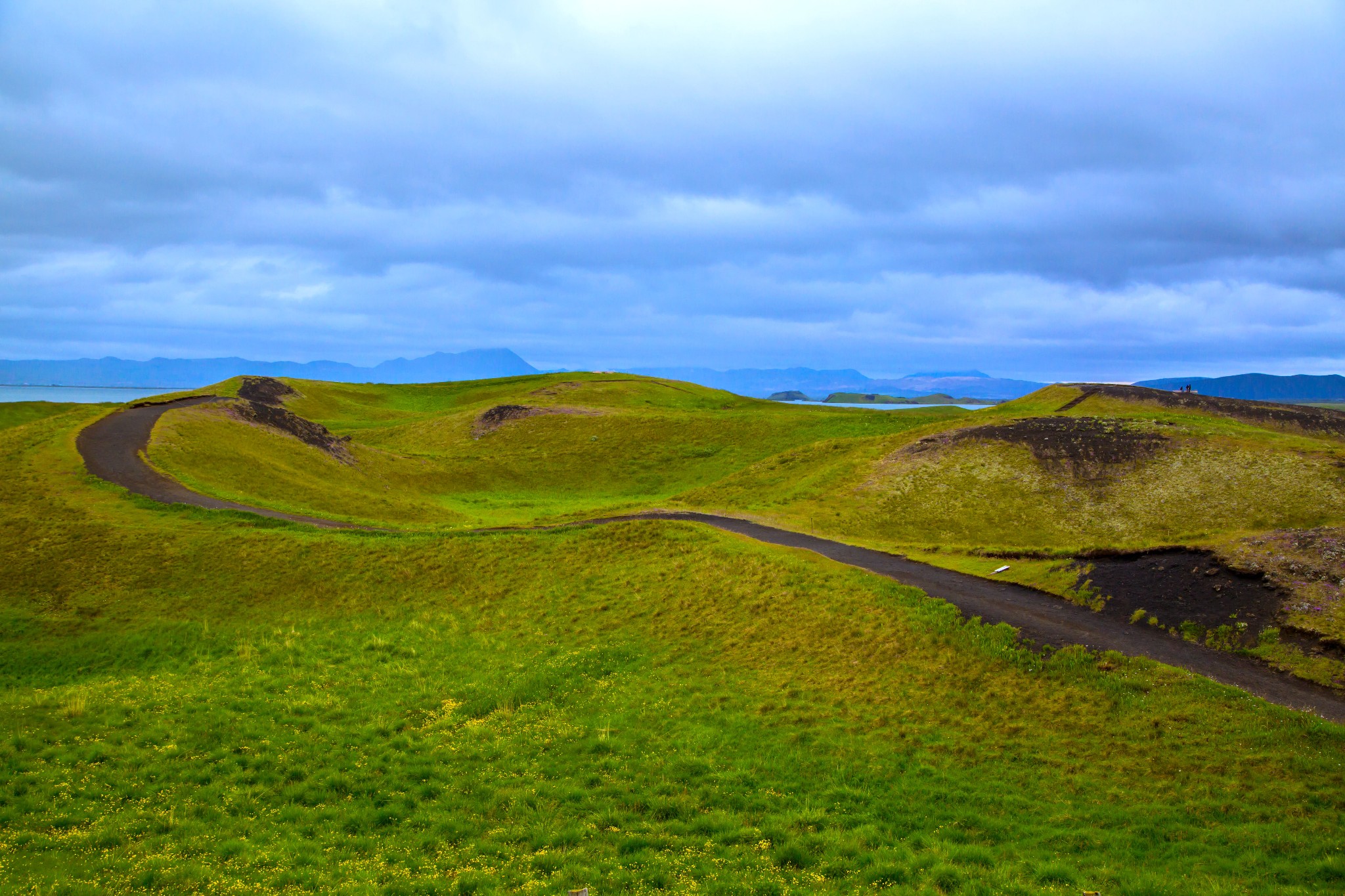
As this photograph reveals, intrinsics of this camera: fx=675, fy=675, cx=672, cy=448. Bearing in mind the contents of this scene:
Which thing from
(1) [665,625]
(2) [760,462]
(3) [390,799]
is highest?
(2) [760,462]

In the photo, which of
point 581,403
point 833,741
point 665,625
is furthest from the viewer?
point 581,403

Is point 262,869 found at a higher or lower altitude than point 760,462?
lower

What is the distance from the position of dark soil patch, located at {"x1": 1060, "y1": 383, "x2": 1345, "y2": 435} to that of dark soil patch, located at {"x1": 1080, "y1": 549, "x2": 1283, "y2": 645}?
149ft

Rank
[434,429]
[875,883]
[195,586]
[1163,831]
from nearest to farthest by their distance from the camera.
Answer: [875,883] → [1163,831] → [195,586] → [434,429]

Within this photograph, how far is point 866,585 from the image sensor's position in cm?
2514

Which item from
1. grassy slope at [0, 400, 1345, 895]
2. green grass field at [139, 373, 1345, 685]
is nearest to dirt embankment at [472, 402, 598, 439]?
green grass field at [139, 373, 1345, 685]

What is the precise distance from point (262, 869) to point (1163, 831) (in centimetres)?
1650

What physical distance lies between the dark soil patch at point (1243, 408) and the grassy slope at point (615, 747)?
5428 centimetres

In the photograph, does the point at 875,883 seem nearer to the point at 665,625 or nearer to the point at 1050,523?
the point at 665,625

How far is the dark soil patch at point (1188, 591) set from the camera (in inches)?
774

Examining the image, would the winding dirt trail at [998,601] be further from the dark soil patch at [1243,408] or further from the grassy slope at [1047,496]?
the dark soil patch at [1243,408]

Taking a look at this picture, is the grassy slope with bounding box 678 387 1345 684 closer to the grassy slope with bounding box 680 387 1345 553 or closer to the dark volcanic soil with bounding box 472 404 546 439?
the grassy slope with bounding box 680 387 1345 553

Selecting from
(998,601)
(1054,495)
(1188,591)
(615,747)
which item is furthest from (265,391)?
(1188,591)

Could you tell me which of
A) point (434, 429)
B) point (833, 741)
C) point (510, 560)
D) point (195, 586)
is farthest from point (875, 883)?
point (434, 429)
